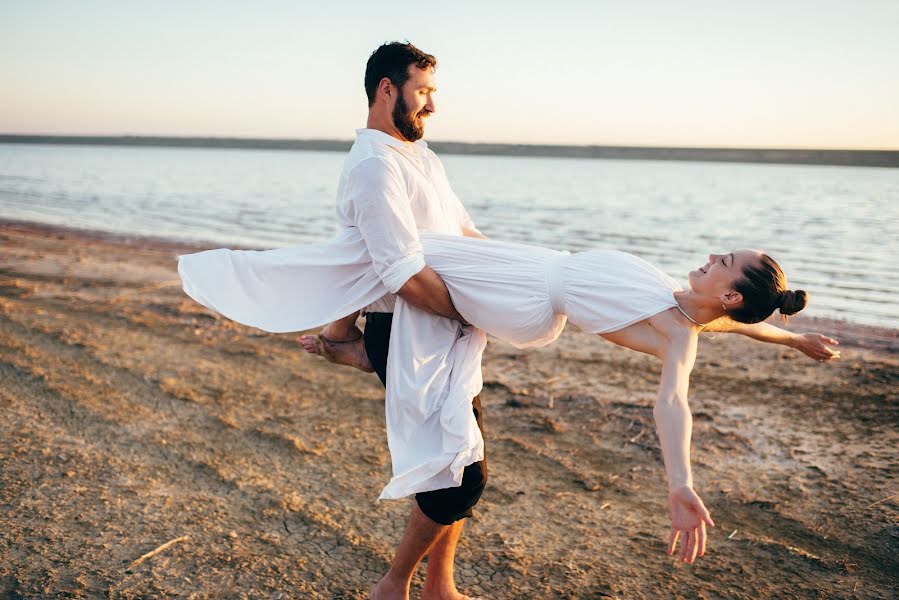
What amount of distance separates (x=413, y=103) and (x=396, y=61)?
174 mm

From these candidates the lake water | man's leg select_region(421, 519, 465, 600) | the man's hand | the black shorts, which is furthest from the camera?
the lake water

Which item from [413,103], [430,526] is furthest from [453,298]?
[430,526]

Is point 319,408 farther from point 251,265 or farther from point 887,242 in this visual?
point 887,242

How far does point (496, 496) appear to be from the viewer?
4168 mm

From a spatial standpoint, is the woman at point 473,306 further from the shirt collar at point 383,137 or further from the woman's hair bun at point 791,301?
the shirt collar at point 383,137

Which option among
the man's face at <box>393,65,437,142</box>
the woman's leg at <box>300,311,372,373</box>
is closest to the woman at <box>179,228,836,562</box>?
the woman's leg at <box>300,311,372,373</box>

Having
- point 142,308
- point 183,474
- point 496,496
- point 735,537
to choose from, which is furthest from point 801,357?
point 142,308

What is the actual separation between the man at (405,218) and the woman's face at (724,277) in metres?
0.94

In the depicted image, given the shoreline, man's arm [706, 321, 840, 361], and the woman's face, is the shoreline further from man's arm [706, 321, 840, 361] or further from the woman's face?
the woman's face

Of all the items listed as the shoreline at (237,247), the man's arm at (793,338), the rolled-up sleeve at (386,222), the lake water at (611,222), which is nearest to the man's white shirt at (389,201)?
the rolled-up sleeve at (386,222)

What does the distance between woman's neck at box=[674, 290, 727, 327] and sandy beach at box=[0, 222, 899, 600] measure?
4.63ft

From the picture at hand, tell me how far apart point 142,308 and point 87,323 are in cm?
102

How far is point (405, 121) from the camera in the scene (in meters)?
2.96

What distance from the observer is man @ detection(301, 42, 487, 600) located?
271cm
